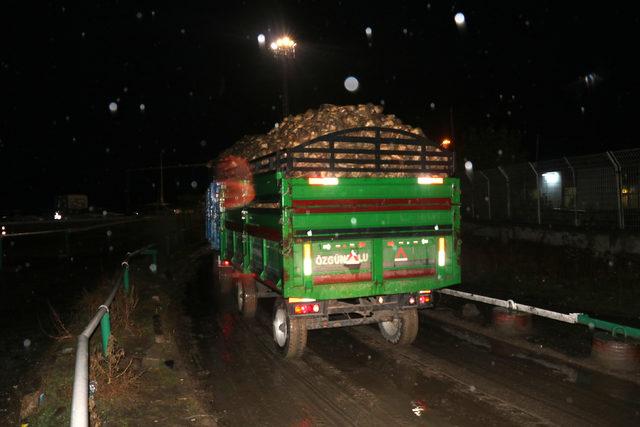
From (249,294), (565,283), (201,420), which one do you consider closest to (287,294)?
(201,420)

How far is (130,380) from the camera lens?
5547 mm

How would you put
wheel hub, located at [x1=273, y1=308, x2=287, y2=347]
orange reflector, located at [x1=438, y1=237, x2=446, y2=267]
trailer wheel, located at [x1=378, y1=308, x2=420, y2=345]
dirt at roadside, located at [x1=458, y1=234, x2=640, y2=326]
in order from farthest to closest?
dirt at roadside, located at [x1=458, y1=234, x2=640, y2=326]
trailer wheel, located at [x1=378, y1=308, x2=420, y2=345]
orange reflector, located at [x1=438, y1=237, x2=446, y2=267]
wheel hub, located at [x1=273, y1=308, x2=287, y2=347]

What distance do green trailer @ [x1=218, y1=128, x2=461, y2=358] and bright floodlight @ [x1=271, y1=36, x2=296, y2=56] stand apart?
1310 centimetres

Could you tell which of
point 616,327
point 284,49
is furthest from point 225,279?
point 284,49

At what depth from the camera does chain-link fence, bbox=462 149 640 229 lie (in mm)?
10961

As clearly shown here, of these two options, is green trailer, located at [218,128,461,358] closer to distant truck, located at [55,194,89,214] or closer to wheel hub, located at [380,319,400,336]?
wheel hub, located at [380,319,400,336]

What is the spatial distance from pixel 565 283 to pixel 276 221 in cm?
767

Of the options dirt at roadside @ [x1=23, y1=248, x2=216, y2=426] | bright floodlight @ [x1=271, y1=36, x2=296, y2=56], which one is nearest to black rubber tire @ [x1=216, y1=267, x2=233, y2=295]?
dirt at roadside @ [x1=23, y1=248, x2=216, y2=426]

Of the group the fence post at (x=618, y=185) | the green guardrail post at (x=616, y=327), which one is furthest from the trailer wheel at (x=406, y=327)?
the fence post at (x=618, y=185)

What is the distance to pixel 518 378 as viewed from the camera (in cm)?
613

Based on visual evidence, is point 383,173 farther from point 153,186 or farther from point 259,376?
point 153,186

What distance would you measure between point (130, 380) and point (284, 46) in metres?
16.3

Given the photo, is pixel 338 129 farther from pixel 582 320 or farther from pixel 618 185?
pixel 618 185

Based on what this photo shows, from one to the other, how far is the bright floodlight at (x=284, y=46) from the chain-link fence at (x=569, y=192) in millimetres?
8726
